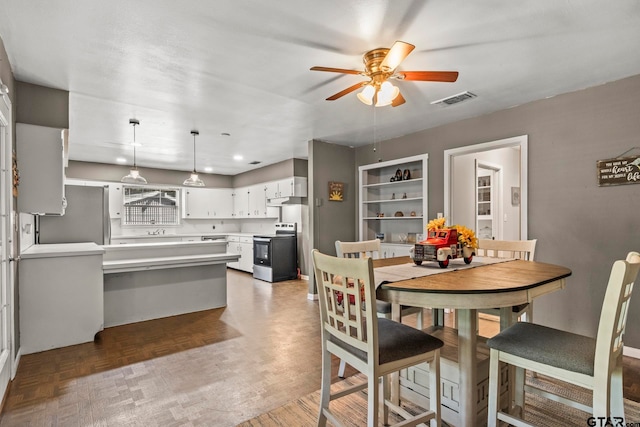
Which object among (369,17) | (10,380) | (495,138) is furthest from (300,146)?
(10,380)

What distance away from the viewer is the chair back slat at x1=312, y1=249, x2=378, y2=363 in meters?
1.37

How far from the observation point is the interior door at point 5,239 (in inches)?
87.0

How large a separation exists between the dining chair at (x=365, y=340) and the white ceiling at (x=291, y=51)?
5.04ft

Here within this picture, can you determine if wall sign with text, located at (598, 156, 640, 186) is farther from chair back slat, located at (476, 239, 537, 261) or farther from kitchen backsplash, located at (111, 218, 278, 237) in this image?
kitchen backsplash, located at (111, 218, 278, 237)

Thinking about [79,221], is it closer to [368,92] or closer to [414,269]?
[368,92]

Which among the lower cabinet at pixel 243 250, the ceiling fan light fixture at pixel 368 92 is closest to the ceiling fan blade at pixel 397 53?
the ceiling fan light fixture at pixel 368 92

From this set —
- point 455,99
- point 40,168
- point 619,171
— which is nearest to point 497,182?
point 619,171

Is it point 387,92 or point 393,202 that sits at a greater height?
point 387,92

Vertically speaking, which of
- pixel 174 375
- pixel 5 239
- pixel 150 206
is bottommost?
pixel 174 375

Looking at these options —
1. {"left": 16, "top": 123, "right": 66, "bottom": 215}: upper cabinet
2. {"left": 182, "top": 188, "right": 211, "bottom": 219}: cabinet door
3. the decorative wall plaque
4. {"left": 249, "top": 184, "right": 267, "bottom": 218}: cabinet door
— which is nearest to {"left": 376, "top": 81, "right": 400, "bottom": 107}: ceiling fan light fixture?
the decorative wall plaque

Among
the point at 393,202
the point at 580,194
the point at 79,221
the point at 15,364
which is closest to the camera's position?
the point at 15,364

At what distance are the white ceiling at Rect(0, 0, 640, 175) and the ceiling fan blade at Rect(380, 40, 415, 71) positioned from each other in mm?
211

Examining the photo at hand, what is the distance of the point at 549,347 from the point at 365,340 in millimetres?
847

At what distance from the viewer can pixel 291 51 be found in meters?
2.36
